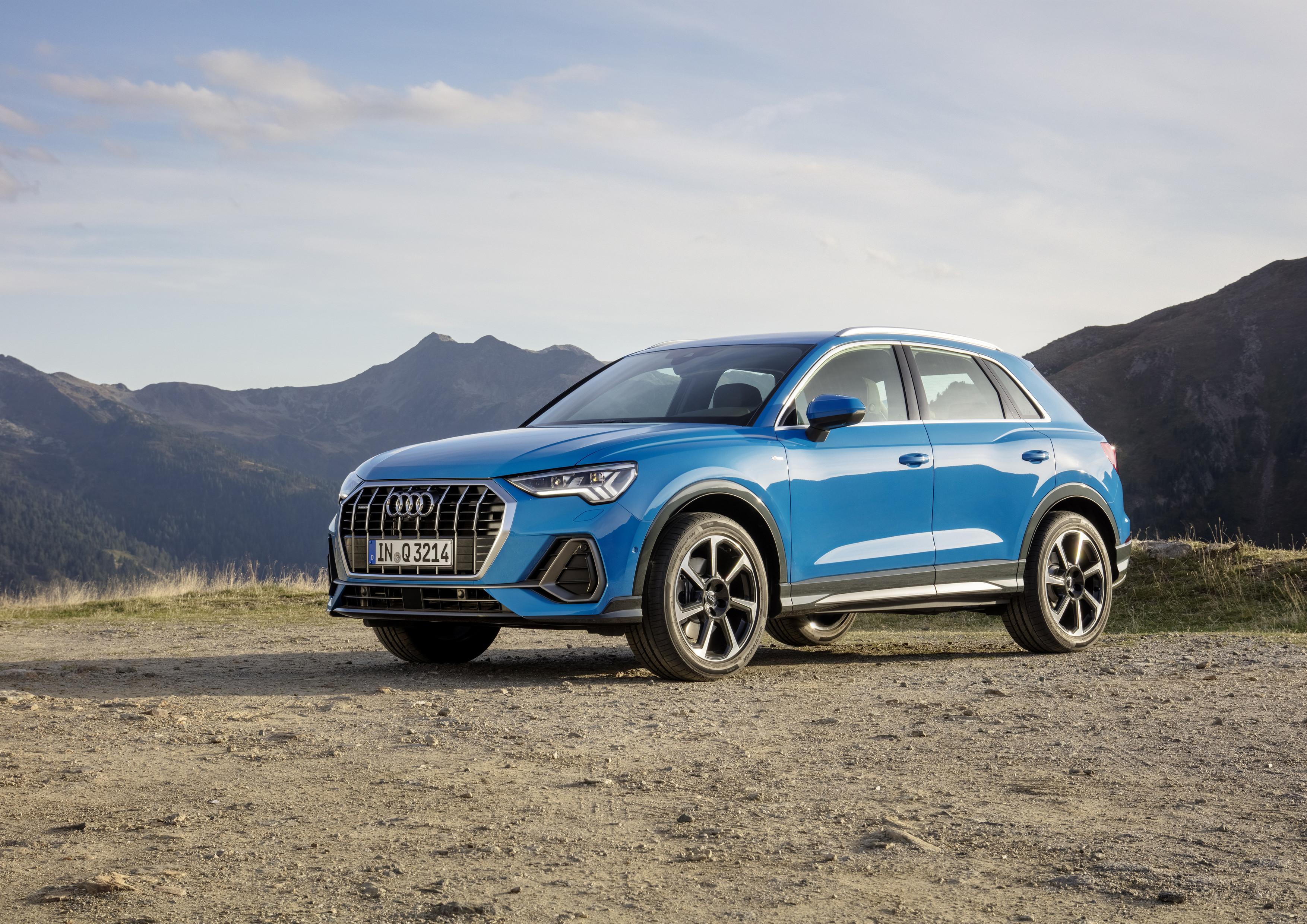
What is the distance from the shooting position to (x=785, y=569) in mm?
7336

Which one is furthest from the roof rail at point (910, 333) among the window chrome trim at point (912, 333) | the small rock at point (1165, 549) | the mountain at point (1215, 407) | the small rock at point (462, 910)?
the mountain at point (1215, 407)

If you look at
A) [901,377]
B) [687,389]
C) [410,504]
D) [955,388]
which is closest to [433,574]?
[410,504]

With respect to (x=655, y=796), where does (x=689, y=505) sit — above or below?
above

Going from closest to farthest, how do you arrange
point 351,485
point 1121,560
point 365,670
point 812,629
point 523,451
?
point 523,451, point 351,485, point 365,670, point 1121,560, point 812,629

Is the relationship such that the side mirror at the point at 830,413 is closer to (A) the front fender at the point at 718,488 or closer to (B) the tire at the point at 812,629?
(A) the front fender at the point at 718,488

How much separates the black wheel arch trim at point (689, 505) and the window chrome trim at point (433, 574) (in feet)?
2.20

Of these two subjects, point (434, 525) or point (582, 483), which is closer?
point (582, 483)

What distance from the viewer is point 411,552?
702cm

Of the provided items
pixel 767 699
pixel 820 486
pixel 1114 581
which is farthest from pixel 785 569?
pixel 1114 581

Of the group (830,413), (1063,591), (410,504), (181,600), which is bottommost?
(181,600)

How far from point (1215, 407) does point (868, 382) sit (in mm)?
167873

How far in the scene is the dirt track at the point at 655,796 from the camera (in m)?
3.34

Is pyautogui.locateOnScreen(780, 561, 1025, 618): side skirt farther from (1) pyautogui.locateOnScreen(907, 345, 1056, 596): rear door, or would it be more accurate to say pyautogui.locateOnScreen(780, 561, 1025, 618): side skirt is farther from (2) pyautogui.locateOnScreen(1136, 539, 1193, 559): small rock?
(2) pyautogui.locateOnScreen(1136, 539, 1193, 559): small rock

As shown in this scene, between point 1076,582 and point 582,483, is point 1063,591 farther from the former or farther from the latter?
point 582,483
